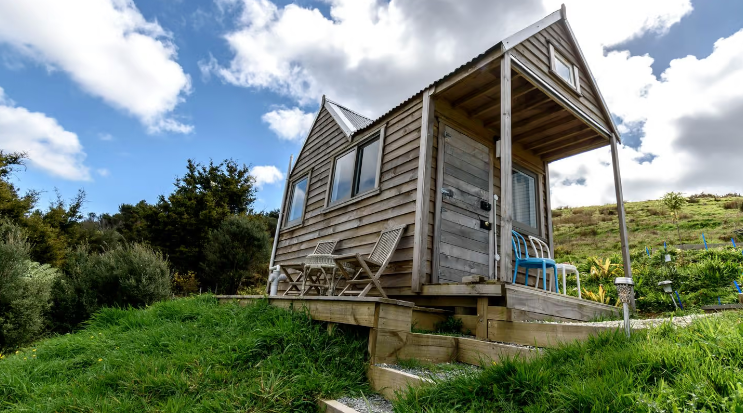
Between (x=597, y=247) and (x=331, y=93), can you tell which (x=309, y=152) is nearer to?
(x=331, y=93)

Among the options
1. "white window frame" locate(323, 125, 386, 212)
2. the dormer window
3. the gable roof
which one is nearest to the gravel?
"white window frame" locate(323, 125, 386, 212)

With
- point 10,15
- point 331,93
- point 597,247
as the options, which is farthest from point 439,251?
point 597,247

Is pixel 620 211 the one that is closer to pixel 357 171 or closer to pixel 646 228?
pixel 357 171

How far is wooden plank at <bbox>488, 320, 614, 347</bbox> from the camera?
87.9 inches

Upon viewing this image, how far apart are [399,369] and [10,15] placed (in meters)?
9.68

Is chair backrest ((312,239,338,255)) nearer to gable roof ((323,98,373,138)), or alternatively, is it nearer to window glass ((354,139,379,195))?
window glass ((354,139,379,195))

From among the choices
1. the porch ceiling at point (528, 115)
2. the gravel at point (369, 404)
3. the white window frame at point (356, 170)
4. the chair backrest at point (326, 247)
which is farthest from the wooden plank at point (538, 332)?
the chair backrest at point (326, 247)

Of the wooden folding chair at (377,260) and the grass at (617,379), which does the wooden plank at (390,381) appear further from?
the wooden folding chair at (377,260)

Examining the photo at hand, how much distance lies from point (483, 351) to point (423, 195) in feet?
7.01

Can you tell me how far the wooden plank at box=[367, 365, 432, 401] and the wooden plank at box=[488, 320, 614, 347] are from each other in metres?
0.69

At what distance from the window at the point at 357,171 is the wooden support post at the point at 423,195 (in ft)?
3.13

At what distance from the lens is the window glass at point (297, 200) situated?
7207mm

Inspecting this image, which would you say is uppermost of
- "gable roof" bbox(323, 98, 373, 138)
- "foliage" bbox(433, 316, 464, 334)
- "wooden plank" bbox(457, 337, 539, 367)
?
"gable roof" bbox(323, 98, 373, 138)

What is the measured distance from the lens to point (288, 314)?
311 cm
